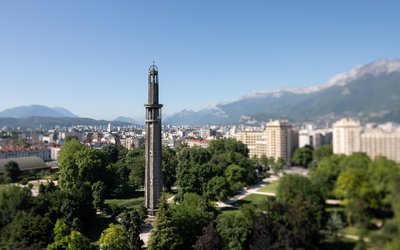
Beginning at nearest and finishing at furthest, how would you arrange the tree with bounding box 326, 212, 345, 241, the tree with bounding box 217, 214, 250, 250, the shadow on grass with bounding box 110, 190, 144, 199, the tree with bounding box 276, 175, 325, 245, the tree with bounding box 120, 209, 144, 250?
the tree with bounding box 326, 212, 345, 241 < the tree with bounding box 276, 175, 325, 245 < the tree with bounding box 217, 214, 250, 250 < the tree with bounding box 120, 209, 144, 250 < the shadow on grass with bounding box 110, 190, 144, 199

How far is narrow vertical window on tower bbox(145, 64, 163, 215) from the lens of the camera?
59.3 feet

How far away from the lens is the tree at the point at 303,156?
717cm

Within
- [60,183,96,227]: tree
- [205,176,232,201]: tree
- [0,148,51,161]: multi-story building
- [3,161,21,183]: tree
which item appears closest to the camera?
[60,183,96,227]: tree

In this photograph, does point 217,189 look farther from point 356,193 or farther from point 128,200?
point 356,193

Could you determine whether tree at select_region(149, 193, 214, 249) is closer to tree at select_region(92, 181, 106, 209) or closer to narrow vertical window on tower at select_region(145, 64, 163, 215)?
narrow vertical window on tower at select_region(145, 64, 163, 215)

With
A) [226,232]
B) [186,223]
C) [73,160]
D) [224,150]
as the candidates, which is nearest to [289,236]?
[226,232]

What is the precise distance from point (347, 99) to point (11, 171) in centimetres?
3338

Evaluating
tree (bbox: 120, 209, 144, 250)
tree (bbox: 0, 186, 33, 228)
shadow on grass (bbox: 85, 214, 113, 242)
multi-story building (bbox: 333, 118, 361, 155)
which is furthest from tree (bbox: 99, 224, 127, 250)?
multi-story building (bbox: 333, 118, 361, 155)

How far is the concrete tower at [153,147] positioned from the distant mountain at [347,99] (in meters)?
8.74

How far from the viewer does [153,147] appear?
1817 centimetres

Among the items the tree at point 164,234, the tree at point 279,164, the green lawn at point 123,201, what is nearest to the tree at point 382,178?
the tree at point 279,164

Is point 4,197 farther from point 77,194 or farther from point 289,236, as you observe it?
point 289,236

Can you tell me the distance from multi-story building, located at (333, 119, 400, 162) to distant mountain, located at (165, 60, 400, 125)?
0.22 meters

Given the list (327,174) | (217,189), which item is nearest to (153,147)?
(217,189)
